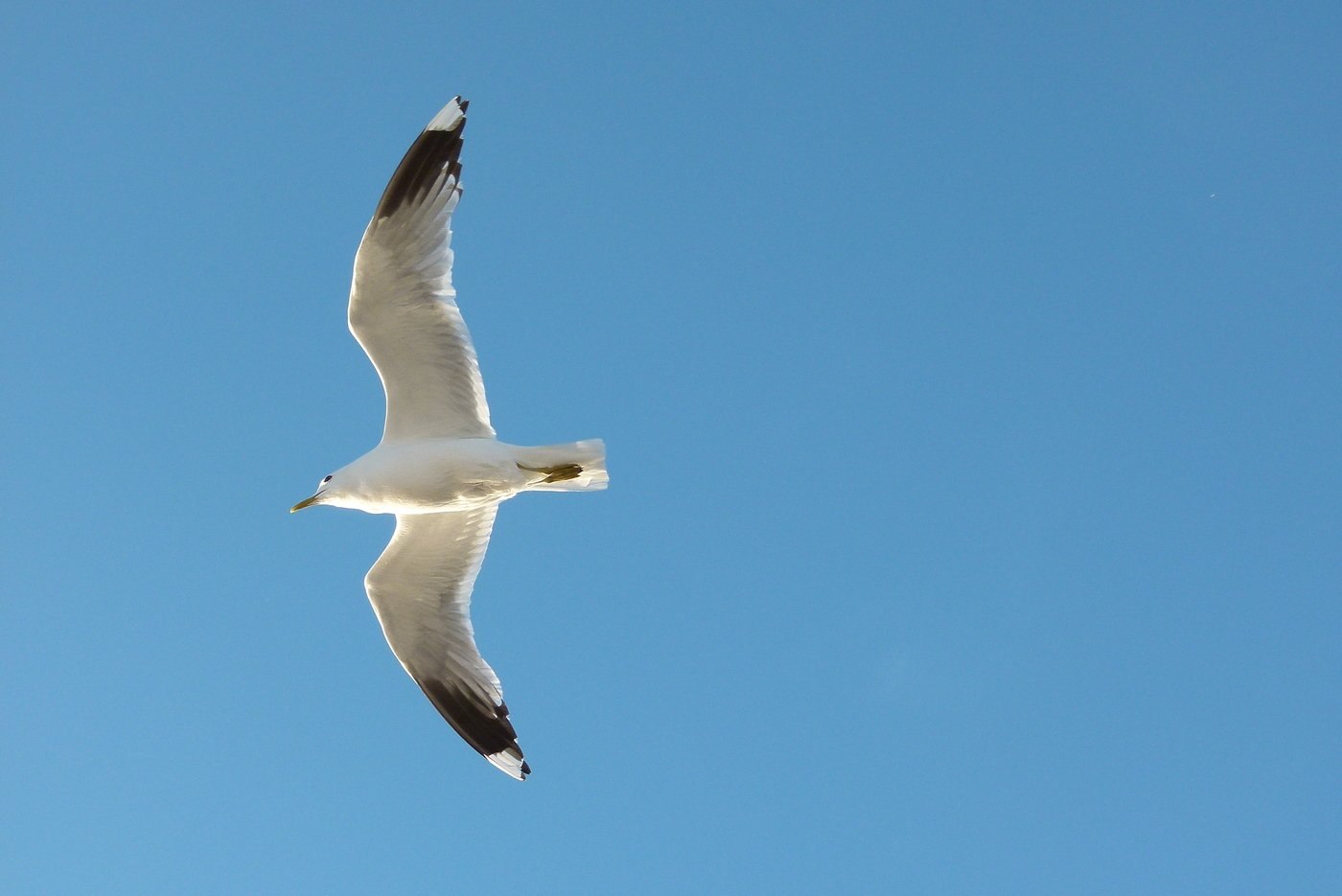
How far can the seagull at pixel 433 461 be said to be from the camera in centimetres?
816

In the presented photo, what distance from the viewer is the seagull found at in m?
8.16

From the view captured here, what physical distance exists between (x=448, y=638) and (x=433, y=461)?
154 centimetres

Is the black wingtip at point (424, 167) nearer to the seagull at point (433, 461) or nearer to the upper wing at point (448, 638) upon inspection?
the seagull at point (433, 461)

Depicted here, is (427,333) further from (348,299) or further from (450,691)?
(450,691)

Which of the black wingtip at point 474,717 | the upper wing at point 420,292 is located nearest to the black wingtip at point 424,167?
the upper wing at point 420,292

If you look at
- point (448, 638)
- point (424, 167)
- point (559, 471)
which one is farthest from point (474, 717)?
point (424, 167)

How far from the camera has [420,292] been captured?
8.23 metres

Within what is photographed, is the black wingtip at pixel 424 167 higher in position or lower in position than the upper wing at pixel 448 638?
higher

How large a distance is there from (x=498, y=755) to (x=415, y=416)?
255 centimetres

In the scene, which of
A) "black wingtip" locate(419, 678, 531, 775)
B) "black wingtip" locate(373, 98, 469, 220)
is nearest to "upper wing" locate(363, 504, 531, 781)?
"black wingtip" locate(419, 678, 531, 775)

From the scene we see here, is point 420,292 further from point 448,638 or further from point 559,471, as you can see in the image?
point 448,638

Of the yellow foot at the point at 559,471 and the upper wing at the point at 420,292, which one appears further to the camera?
the yellow foot at the point at 559,471

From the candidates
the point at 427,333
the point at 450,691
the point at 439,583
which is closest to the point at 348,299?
the point at 427,333

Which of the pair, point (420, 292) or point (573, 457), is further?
point (573, 457)
